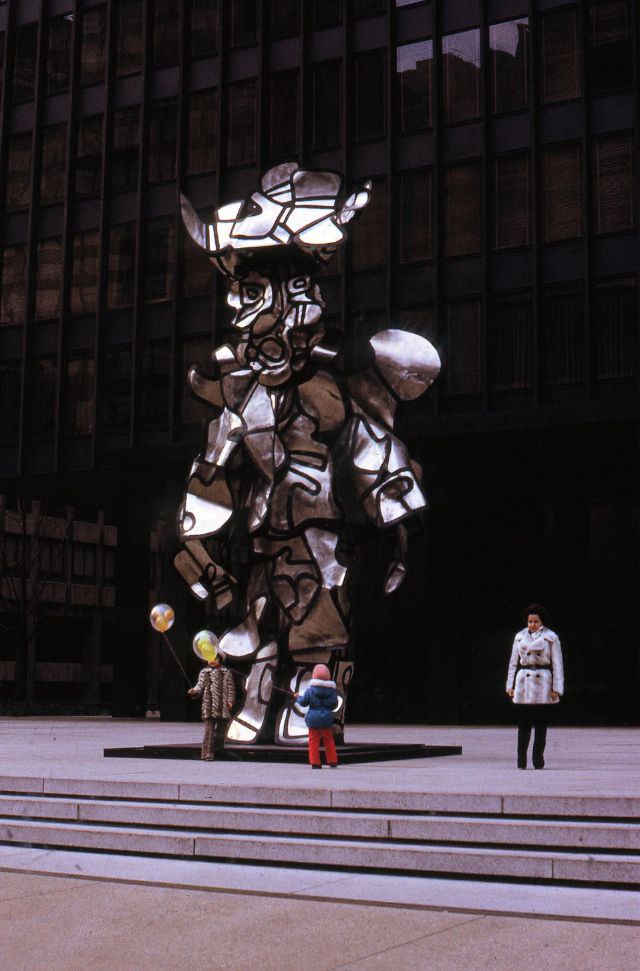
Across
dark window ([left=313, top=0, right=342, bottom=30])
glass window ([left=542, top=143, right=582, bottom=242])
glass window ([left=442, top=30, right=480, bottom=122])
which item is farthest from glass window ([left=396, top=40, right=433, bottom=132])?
glass window ([left=542, top=143, right=582, bottom=242])

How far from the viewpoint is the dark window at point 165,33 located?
34812 mm

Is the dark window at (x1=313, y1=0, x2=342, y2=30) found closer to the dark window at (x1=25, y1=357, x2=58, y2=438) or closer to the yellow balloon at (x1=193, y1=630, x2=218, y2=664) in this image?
the dark window at (x1=25, y1=357, x2=58, y2=438)

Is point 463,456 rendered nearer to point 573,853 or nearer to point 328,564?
point 328,564

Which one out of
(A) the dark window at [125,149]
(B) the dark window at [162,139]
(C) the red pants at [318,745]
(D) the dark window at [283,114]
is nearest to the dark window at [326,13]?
(D) the dark window at [283,114]

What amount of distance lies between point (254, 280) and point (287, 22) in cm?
1964

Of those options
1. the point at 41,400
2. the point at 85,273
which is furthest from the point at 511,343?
the point at 41,400

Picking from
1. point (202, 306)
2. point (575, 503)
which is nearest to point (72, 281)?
point (202, 306)

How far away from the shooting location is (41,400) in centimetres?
3494

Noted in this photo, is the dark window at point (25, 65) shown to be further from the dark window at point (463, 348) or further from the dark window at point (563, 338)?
the dark window at point (563, 338)

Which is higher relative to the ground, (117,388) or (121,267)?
(121,267)

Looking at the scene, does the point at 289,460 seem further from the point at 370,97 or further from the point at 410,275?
the point at 370,97

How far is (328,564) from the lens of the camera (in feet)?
51.7

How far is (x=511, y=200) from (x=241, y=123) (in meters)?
8.15

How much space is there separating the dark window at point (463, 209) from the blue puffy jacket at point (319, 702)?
691 inches
